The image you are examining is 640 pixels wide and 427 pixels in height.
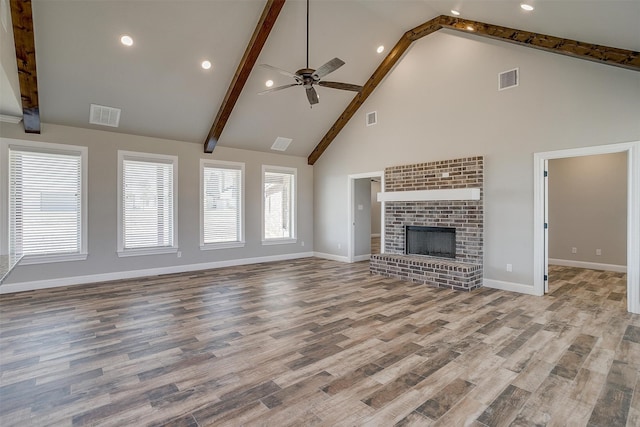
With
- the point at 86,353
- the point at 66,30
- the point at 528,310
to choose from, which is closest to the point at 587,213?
the point at 528,310

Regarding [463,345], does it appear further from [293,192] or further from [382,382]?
[293,192]

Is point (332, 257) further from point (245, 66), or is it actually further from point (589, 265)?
point (589, 265)

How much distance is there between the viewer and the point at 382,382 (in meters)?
2.41

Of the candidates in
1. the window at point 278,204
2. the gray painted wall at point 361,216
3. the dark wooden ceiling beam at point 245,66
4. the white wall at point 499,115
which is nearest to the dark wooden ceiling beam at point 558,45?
the white wall at point 499,115

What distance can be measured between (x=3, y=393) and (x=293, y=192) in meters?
6.58

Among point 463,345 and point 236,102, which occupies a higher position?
point 236,102

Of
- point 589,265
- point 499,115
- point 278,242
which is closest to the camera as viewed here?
point 499,115

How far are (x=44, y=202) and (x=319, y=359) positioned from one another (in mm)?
5375

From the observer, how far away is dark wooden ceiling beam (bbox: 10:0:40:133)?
12.1ft

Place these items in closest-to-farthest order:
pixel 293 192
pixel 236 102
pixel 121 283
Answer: pixel 121 283 → pixel 236 102 → pixel 293 192

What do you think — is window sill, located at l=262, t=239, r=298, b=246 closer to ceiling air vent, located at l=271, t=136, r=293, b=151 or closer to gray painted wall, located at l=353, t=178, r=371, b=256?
gray painted wall, located at l=353, t=178, r=371, b=256

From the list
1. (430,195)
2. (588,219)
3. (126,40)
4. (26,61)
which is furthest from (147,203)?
(588,219)

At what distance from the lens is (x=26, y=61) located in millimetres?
4180

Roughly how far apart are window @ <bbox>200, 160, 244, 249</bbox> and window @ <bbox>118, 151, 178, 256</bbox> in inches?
24.1
